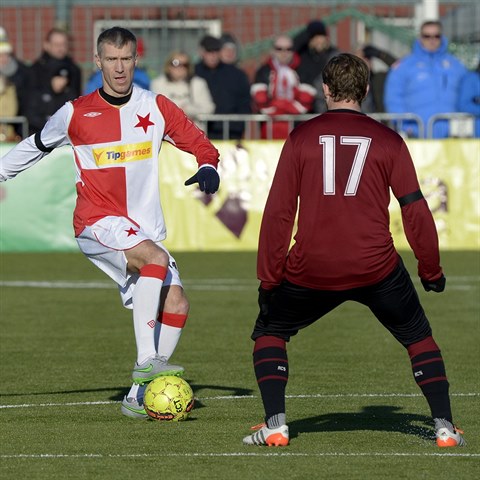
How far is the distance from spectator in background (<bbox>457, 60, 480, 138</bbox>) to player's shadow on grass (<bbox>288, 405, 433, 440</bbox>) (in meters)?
10.5

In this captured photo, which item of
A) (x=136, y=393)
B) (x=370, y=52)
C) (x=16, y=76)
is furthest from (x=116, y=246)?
(x=370, y=52)

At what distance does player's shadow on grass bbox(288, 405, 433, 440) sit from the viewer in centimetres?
766

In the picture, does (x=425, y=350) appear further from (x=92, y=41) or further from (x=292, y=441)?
(x=92, y=41)

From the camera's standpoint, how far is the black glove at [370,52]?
1967 cm

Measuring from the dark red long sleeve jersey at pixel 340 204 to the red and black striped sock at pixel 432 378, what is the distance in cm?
45

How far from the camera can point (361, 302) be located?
709 centimetres

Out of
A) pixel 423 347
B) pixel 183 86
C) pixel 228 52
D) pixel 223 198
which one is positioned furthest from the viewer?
pixel 228 52

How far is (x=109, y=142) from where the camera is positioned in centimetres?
827

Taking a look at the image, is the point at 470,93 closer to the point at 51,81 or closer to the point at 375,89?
the point at 375,89

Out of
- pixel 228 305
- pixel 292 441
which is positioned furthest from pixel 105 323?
pixel 292 441

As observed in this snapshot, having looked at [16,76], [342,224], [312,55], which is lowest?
[342,224]

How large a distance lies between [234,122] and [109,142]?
1063 cm

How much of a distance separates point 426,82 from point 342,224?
39.4 feet

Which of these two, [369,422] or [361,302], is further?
[369,422]
